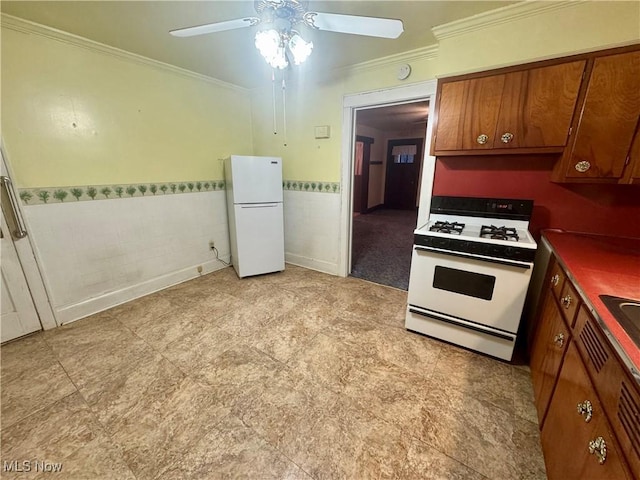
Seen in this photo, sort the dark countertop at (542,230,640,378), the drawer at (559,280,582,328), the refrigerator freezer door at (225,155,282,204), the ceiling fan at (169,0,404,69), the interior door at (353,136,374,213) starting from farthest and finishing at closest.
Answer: the interior door at (353,136,374,213) → the refrigerator freezer door at (225,155,282,204) → the ceiling fan at (169,0,404,69) → the drawer at (559,280,582,328) → the dark countertop at (542,230,640,378)

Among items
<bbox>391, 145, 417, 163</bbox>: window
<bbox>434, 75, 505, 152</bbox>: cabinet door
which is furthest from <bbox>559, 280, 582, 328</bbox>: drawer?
<bbox>391, 145, 417, 163</bbox>: window

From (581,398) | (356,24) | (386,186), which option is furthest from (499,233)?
(386,186)

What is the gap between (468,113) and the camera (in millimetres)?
1814

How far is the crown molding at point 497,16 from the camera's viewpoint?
1531 mm

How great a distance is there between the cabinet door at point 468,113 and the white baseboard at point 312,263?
186 centimetres

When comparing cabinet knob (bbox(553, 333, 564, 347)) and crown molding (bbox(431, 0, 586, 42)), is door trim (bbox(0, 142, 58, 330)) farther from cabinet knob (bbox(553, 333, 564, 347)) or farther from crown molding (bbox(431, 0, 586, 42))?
cabinet knob (bbox(553, 333, 564, 347))

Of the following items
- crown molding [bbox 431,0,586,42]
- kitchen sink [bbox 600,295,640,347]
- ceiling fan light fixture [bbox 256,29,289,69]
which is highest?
crown molding [bbox 431,0,586,42]

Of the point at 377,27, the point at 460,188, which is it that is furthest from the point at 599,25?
the point at 377,27

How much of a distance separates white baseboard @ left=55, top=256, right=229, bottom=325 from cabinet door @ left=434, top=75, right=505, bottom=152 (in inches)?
117

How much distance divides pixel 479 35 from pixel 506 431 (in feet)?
8.01

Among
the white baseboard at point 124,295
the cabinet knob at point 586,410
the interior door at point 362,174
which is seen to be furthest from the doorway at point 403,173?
the cabinet knob at point 586,410

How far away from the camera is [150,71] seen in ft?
8.14

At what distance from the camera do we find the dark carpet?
10.6 feet

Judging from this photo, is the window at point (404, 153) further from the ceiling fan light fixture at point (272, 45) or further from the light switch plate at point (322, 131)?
the ceiling fan light fixture at point (272, 45)
